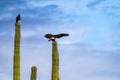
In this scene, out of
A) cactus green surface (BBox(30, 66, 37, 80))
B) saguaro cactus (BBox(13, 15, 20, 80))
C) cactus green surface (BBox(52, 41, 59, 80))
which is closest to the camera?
saguaro cactus (BBox(13, 15, 20, 80))

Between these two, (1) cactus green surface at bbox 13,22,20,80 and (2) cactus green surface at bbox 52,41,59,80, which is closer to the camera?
(1) cactus green surface at bbox 13,22,20,80

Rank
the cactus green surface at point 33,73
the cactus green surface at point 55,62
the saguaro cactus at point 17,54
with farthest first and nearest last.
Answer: the cactus green surface at point 33,73 < the cactus green surface at point 55,62 < the saguaro cactus at point 17,54

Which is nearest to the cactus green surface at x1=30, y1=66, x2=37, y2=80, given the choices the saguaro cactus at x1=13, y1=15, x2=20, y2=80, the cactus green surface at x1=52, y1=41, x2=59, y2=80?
the cactus green surface at x1=52, y1=41, x2=59, y2=80

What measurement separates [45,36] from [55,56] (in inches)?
94.0

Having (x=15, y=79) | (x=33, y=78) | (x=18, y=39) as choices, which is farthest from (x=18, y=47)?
(x=33, y=78)

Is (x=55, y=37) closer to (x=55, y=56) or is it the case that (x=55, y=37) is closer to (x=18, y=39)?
(x=55, y=56)

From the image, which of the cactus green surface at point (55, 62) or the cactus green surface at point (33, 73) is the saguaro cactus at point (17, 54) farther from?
the cactus green surface at point (33, 73)

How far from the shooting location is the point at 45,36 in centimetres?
2569

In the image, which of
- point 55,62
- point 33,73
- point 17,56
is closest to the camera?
point 17,56

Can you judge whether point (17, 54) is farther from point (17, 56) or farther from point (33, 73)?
point (33, 73)

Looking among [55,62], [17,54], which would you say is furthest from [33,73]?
[17,54]

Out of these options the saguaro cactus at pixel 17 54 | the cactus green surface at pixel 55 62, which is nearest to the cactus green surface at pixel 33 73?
the cactus green surface at pixel 55 62

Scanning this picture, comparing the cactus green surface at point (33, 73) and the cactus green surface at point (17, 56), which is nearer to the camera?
the cactus green surface at point (17, 56)

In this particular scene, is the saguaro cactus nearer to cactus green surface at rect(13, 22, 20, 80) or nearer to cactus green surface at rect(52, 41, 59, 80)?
cactus green surface at rect(13, 22, 20, 80)
